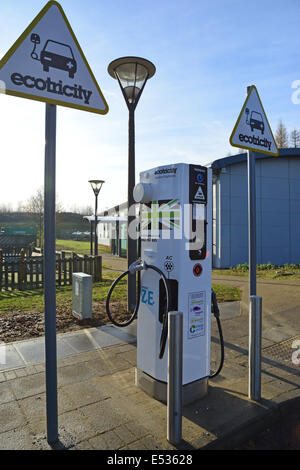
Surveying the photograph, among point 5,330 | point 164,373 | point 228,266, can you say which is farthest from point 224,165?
point 164,373

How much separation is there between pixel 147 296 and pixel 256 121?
228 cm

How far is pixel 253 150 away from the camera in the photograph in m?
3.48

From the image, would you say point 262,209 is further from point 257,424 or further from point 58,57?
point 58,57

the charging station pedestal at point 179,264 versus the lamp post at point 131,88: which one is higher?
the lamp post at point 131,88

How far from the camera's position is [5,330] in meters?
5.67

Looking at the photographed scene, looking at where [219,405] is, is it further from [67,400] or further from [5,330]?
[5,330]

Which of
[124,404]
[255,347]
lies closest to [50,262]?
[124,404]

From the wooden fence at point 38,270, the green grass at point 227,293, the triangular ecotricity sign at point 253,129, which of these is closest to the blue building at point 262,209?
the green grass at point 227,293

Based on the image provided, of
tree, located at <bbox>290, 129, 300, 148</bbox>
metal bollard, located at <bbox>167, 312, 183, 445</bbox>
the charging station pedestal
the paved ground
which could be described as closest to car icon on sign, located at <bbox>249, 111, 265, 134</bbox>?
the charging station pedestal

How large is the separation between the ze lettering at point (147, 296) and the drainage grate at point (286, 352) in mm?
2134

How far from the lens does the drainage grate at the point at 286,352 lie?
4207mm

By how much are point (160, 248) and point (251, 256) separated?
3.50 ft

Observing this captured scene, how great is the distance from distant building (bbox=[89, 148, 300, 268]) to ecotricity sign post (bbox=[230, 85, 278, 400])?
13.4 metres

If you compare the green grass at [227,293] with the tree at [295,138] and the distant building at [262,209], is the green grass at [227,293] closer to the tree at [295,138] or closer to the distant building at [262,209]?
the distant building at [262,209]
